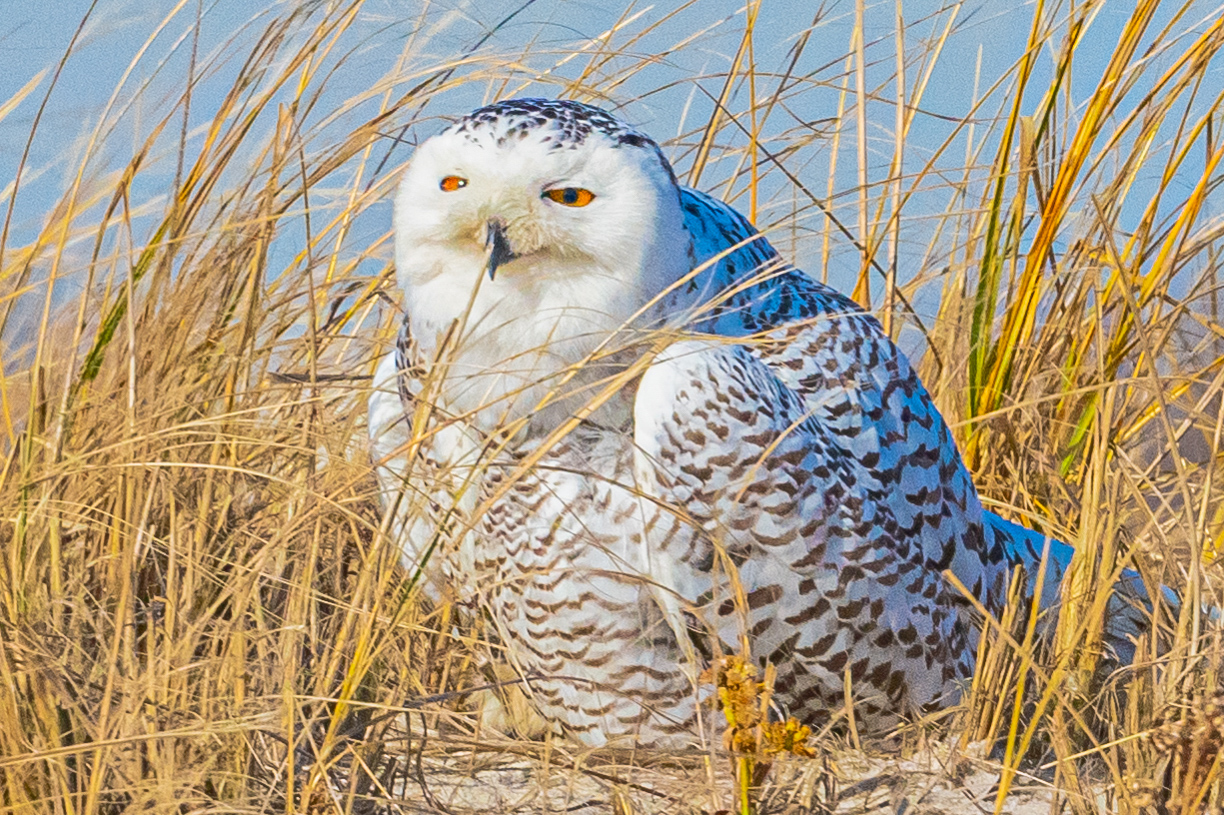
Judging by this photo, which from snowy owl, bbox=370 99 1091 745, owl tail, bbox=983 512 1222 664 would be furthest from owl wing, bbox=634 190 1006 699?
owl tail, bbox=983 512 1222 664

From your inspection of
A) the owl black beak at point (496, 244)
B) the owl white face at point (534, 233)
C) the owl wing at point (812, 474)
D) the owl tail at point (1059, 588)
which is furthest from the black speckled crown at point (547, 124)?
the owl tail at point (1059, 588)

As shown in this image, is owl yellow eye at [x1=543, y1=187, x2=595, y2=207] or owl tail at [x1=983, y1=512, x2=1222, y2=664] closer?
owl yellow eye at [x1=543, y1=187, x2=595, y2=207]

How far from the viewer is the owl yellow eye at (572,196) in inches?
80.5

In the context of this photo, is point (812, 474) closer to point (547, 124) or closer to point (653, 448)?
point (653, 448)

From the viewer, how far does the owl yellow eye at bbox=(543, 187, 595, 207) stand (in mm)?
2045

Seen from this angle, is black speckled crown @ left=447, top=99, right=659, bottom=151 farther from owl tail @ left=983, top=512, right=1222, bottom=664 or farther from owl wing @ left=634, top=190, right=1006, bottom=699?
owl tail @ left=983, top=512, right=1222, bottom=664

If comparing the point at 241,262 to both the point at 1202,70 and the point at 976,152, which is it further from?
the point at 1202,70

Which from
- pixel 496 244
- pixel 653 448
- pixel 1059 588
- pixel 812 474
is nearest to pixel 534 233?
pixel 496 244

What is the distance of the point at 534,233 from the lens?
2.05m

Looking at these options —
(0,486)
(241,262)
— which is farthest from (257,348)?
(0,486)

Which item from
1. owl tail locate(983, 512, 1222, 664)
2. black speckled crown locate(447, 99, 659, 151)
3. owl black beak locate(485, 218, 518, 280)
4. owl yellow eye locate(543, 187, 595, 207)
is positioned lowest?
owl tail locate(983, 512, 1222, 664)

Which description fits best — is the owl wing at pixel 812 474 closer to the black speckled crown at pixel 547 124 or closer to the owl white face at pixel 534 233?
the owl white face at pixel 534 233

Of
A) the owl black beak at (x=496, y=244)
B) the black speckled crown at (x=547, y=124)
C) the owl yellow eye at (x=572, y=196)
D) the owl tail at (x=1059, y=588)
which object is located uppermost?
the black speckled crown at (x=547, y=124)

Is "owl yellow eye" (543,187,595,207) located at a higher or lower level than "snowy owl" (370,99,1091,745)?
higher
